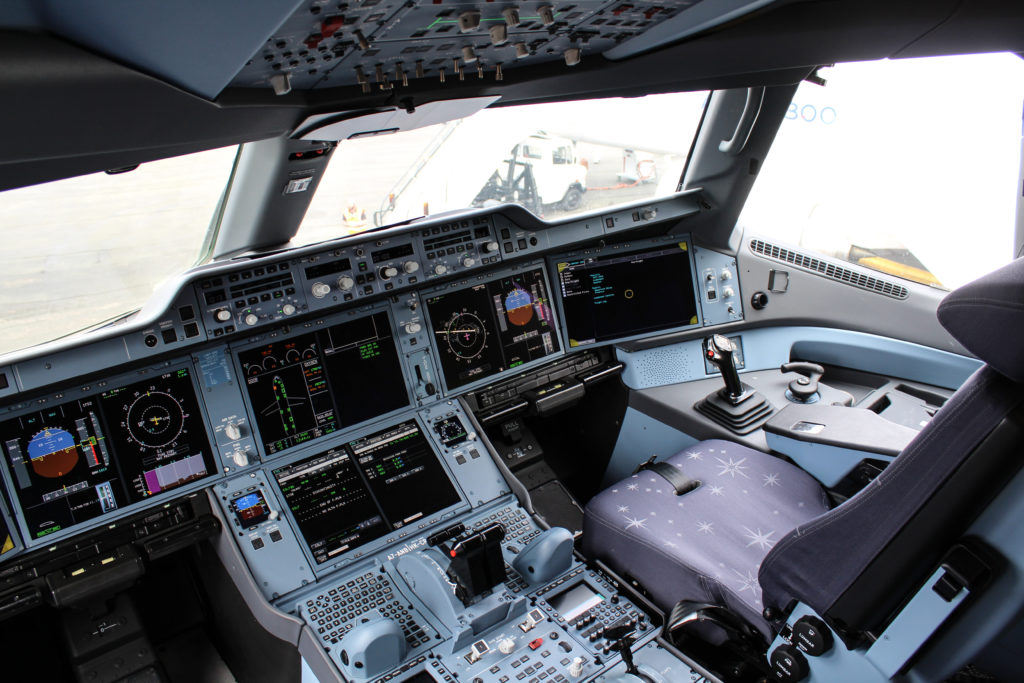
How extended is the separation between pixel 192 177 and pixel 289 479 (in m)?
1.13

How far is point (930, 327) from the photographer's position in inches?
129

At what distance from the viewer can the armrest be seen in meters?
2.61

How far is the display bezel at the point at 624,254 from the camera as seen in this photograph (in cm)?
335

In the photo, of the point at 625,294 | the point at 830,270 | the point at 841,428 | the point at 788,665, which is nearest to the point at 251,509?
the point at 788,665

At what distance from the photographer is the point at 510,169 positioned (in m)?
3.38

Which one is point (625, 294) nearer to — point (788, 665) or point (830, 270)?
point (830, 270)

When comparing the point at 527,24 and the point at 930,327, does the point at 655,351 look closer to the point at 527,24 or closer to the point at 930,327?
the point at 930,327

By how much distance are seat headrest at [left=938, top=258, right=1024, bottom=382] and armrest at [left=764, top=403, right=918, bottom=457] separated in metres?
1.34

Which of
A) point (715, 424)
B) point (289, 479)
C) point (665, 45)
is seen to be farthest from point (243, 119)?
point (715, 424)

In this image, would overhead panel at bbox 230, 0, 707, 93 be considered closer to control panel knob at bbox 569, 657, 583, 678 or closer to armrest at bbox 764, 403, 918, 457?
control panel knob at bbox 569, 657, 583, 678

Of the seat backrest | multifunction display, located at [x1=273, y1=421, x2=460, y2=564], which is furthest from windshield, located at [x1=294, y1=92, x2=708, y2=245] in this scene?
the seat backrest

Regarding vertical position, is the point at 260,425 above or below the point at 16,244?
below

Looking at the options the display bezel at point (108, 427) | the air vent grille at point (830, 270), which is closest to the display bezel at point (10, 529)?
the display bezel at point (108, 427)

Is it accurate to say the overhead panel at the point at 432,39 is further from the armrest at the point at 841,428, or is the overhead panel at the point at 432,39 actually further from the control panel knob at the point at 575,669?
the armrest at the point at 841,428
